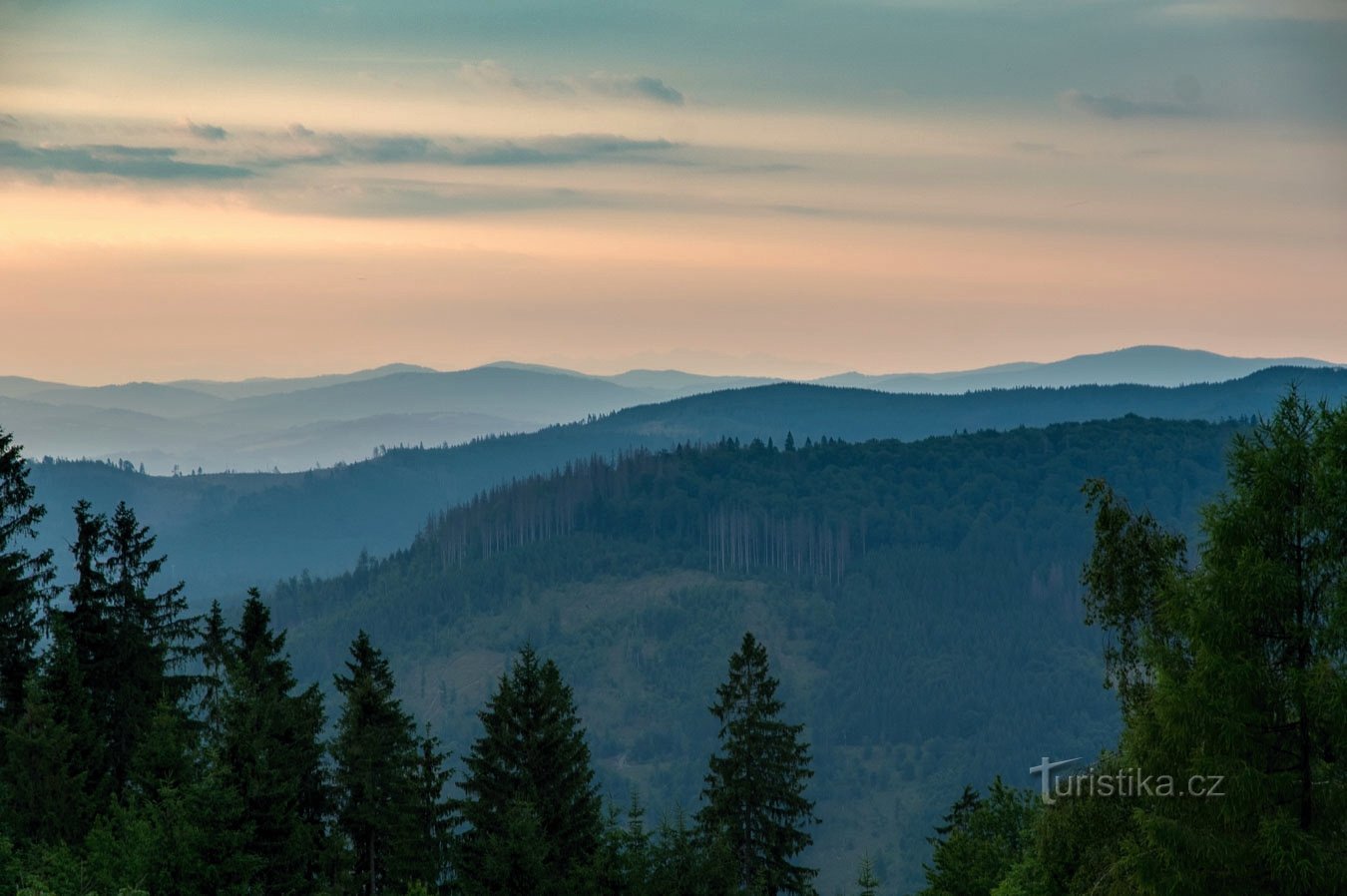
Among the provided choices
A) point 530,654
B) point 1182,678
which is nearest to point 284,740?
point 530,654

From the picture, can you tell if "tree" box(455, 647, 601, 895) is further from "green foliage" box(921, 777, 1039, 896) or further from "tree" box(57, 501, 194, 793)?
"green foliage" box(921, 777, 1039, 896)

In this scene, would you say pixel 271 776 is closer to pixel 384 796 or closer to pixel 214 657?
pixel 384 796

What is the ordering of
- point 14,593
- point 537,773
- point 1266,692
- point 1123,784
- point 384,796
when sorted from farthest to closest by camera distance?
point 537,773 → point 384,796 → point 14,593 → point 1123,784 → point 1266,692

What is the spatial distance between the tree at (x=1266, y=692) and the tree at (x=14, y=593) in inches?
1279

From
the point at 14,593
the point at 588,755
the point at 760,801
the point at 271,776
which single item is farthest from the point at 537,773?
the point at 14,593

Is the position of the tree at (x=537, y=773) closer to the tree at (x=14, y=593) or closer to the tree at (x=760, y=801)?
the tree at (x=760, y=801)

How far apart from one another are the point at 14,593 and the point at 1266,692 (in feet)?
113

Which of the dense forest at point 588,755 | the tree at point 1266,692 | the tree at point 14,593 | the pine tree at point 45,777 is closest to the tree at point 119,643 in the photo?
the dense forest at point 588,755

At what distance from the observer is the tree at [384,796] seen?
45844mm

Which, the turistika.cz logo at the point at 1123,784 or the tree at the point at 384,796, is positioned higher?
the turistika.cz logo at the point at 1123,784

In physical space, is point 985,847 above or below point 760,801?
below

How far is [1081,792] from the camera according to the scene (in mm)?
27562

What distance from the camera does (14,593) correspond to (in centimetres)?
4419

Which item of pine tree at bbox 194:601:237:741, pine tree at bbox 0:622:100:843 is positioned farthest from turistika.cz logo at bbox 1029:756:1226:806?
pine tree at bbox 194:601:237:741
